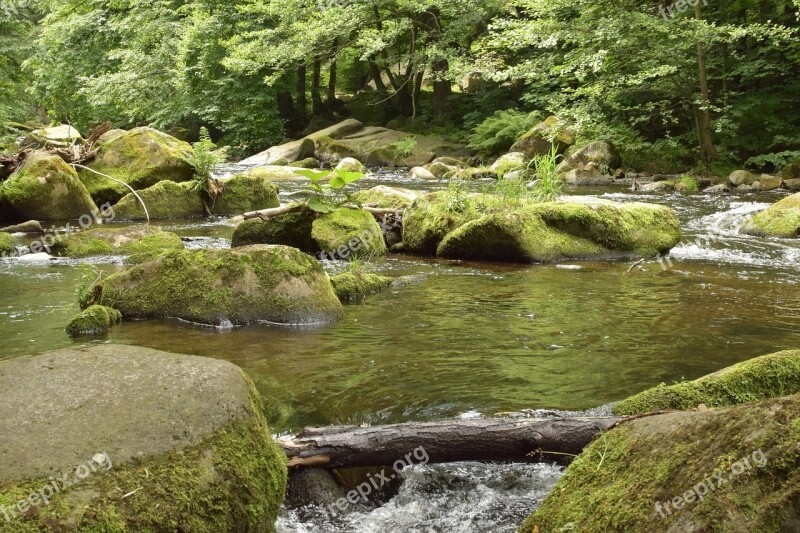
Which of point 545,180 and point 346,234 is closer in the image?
point 346,234

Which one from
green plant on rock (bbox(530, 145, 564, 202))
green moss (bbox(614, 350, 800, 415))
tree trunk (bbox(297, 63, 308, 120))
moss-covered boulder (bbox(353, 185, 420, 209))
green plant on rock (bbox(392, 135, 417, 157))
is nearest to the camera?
green moss (bbox(614, 350, 800, 415))

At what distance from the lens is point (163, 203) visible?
13242mm

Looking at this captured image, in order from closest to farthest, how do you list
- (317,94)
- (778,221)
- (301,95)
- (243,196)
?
1. (778,221)
2. (243,196)
3. (301,95)
4. (317,94)

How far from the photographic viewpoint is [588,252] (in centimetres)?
973

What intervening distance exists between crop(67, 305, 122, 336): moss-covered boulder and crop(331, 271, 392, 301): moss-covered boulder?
227 cm

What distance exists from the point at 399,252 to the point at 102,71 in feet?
83.7

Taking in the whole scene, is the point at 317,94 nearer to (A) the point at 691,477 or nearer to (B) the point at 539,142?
(B) the point at 539,142

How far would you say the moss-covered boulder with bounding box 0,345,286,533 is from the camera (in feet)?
7.38

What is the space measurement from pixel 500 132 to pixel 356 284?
17596 millimetres

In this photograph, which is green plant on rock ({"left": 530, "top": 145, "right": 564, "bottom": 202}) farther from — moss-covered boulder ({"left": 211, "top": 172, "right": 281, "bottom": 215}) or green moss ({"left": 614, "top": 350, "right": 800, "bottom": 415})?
green moss ({"left": 614, "top": 350, "right": 800, "bottom": 415})

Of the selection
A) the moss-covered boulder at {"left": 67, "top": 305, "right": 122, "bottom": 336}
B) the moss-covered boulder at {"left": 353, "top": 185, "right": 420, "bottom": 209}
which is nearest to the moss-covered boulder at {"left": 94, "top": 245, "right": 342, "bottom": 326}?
the moss-covered boulder at {"left": 67, "top": 305, "right": 122, "bottom": 336}

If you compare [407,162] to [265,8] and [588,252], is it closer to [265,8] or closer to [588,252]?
[265,8]

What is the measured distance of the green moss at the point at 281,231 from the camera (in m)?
9.55

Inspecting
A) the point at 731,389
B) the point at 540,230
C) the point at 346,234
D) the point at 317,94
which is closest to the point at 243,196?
the point at 346,234
